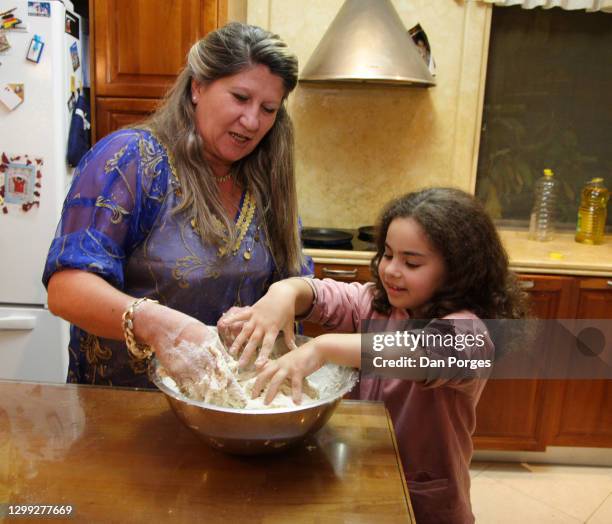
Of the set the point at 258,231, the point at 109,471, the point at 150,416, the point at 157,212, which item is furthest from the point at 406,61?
the point at 109,471

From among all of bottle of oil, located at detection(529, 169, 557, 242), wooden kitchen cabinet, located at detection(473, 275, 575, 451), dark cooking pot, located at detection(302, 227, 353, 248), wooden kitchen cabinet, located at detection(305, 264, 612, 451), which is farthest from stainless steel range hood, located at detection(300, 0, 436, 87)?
wooden kitchen cabinet, located at detection(473, 275, 575, 451)

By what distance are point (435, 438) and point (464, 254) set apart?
34 centimetres

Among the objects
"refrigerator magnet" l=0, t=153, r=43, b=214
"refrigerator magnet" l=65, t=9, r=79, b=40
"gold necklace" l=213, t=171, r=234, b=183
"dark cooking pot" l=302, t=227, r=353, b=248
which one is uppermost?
"refrigerator magnet" l=65, t=9, r=79, b=40

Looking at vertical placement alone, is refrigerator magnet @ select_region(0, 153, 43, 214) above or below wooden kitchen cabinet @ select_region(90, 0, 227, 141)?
below

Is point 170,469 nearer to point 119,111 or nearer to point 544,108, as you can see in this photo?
point 119,111

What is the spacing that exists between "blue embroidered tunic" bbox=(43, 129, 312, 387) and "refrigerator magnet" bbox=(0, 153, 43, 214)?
3.50ft

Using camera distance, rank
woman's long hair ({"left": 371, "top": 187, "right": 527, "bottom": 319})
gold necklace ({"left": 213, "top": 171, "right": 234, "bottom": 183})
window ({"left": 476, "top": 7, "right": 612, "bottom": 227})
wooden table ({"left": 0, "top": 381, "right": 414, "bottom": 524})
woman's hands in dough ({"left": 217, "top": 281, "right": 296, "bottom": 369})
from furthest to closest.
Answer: window ({"left": 476, "top": 7, "right": 612, "bottom": 227}), gold necklace ({"left": 213, "top": 171, "right": 234, "bottom": 183}), woman's long hair ({"left": 371, "top": 187, "right": 527, "bottom": 319}), woman's hands in dough ({"left": 217, "top": 281, "right": 296, "bottom": 369}), wooden table ({"left": 0, "top": 381, "right": 414, "bottom": 524})

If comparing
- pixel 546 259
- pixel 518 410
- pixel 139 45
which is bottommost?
pixel 518 410

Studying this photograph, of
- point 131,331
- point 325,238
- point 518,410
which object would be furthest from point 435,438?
point 518,410

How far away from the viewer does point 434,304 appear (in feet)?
3.47

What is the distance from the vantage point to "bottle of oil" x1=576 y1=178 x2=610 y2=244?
254 centimetres

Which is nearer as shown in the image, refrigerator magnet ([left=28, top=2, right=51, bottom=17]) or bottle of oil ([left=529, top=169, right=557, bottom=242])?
refrigerator magnet ([left=28, top=2, right=51, bottom=17])

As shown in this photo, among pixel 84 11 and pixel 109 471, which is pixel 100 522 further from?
pixel 84 11

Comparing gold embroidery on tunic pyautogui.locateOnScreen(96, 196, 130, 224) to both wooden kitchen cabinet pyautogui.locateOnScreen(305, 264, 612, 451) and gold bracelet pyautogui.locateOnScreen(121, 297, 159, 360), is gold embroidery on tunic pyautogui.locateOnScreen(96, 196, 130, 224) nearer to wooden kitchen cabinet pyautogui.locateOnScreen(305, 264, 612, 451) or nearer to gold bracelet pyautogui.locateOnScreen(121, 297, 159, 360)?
gold bracelet pyautogui.locateOnScreen(121, 297, 159, 360)
